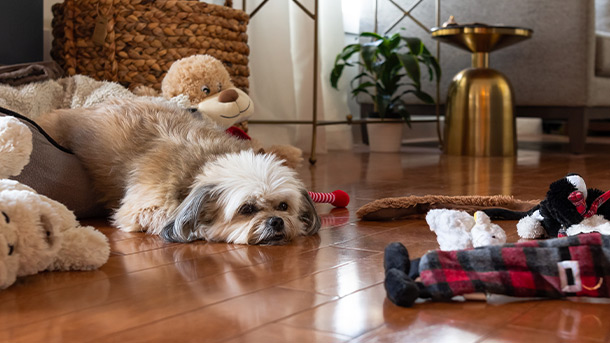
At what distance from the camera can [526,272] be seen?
1.08 m

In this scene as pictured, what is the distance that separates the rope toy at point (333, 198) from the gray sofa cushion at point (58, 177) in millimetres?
621

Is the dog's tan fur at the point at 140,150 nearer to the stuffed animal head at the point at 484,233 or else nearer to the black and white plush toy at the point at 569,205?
the stuffed animal head at the point at 484,233

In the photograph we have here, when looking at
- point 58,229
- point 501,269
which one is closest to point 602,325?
point 501,269

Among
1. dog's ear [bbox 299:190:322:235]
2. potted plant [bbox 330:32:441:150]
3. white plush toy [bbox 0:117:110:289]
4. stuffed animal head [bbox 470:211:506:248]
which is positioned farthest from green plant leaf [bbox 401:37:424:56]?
white plush toy [bbox 0:117:110:289]

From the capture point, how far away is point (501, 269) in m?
1.09

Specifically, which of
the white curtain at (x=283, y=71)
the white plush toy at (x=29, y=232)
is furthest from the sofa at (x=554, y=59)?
the white plush toy at (x=29, y=232)

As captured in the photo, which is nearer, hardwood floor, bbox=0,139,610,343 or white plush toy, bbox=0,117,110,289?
hardwood floor, bbox=0,139,610,343

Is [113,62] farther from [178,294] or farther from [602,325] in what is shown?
[602,325]

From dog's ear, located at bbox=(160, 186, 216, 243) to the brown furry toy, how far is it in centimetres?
84

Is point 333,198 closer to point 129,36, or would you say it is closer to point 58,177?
point 58,177

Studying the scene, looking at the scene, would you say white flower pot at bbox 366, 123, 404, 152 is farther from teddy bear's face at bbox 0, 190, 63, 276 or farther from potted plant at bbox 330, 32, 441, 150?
teddy bear's face at bbox 0, 190, 63, 276

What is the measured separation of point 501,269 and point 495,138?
9.97 ft

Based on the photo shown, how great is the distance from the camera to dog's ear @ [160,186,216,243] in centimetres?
159

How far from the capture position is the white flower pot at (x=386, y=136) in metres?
4.39
